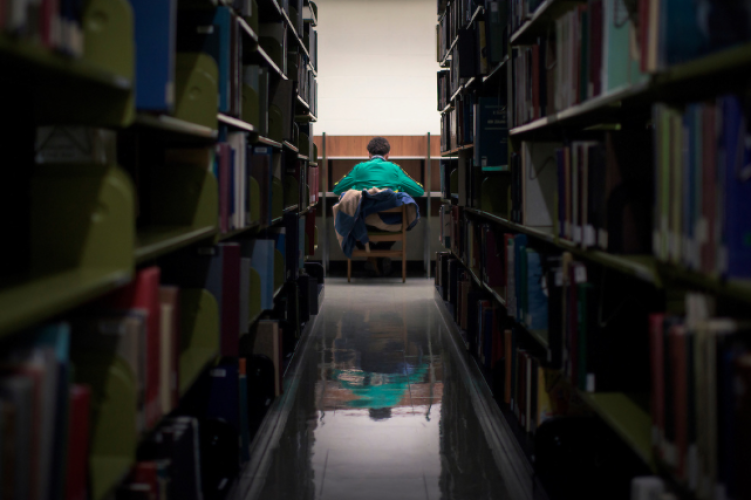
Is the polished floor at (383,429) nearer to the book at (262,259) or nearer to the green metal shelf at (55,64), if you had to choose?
the book at (262,259)

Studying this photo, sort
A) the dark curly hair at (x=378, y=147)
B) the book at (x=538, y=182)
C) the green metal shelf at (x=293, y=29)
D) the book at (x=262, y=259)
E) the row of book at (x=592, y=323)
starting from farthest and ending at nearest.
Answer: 1. the dark curly hair at (x=378, y=147)
2. the green metal shelf at (x=293, y=29)
3. the book at (x=262, y=259)
4. the book at (x=538, y=182)
5. the row of book at (x=592, y=323)

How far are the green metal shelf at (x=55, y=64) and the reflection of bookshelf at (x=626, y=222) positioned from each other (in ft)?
2.92

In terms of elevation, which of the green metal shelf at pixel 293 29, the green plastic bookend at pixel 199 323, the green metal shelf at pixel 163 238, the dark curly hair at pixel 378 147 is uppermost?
the green metal shelf at pixel 293 29

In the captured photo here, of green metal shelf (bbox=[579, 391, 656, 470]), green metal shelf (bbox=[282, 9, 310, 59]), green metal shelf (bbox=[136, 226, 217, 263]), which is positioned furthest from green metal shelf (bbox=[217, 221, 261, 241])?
green metal shelf (bbox=[282, 9, 310, 59])

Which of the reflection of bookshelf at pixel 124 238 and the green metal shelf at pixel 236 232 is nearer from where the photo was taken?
the reflection of bookshelf at pixel 124 238

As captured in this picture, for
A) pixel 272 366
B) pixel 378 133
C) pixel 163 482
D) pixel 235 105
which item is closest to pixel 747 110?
pixel 163 482

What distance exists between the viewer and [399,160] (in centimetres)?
733

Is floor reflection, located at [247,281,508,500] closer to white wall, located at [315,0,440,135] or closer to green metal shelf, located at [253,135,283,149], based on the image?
green metal shelf, located at [253,135,283,149]

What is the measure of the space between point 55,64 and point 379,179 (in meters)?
5.19

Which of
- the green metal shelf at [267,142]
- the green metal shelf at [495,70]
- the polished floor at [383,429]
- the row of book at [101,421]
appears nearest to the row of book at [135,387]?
the row of book at [101,421]

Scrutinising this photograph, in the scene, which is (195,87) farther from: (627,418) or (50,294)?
(627,418)

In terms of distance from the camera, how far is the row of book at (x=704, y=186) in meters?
0.95

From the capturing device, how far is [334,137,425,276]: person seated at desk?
6051mm

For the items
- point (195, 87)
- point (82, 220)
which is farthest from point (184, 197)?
point (82, 220)
